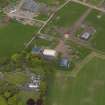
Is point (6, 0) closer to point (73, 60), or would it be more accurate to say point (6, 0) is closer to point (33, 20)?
point (33, 20)

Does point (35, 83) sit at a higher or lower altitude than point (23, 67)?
lower

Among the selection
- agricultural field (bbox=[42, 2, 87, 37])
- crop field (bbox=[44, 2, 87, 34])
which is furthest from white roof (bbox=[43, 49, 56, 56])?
crop field (bbox=[44, 2, 87, 34])

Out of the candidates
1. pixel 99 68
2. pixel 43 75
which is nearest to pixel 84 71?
pixel 99 68

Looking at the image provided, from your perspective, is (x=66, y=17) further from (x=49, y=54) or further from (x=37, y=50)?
(x=49, y=54)

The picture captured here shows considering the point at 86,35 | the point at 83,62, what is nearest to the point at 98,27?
the point at 86,35

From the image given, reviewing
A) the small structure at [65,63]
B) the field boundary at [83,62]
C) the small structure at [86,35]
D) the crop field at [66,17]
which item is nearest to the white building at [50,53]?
the small structure at [65,63]

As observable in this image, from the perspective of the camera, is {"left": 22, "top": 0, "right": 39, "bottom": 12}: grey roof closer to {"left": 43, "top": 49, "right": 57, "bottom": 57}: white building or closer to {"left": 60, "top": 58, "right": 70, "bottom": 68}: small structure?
{"left": 43, "top": 49, "right": 57, "bottom": 57}: white building

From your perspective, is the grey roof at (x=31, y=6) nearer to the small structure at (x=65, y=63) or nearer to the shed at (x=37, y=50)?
the shed at (x=37, y=50)
